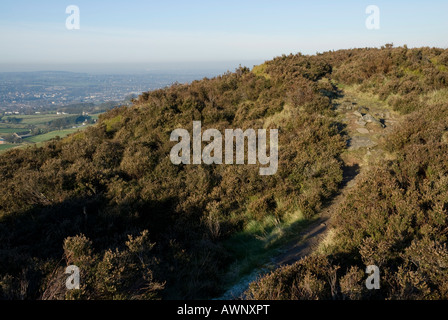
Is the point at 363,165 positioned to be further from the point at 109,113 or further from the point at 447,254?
the point at 109,113

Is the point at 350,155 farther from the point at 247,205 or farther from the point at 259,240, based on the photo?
the point at 259,240

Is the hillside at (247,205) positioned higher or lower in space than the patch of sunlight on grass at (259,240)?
higher

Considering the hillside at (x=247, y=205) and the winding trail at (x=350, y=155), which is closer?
the hillside at (x=247, y=205)

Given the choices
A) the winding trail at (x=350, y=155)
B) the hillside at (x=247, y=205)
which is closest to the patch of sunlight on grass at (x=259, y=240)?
the hillside at (x=247, y=205)

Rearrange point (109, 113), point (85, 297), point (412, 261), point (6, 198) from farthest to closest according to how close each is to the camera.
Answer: point (109, 113) → point (6, 198) → point (412, 261) → point (85, 297)

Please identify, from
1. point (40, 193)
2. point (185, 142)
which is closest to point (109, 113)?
point (185, 142)

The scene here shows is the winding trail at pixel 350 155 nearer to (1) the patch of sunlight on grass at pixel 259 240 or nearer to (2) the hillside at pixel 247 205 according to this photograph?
(2) the hillside at pixel 247 205
